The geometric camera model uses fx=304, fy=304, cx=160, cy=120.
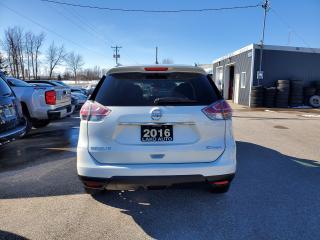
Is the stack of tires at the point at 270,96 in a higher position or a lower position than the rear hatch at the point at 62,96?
lower

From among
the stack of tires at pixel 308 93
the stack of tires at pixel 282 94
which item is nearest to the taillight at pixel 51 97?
the stack of tires at pixel 282 94

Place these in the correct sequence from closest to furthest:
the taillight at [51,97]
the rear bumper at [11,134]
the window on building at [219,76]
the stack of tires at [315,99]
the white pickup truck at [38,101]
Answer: the rear bumper at [11,134] → the white pickup truck at [38,101] → the taillight at [51,97] → the stack of tires at [315,99] → the window on building at [219,76]

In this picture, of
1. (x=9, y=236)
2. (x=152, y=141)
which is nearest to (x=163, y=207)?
(x=152, y=141)

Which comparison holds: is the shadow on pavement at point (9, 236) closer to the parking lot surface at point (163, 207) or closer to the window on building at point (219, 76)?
the parking lot surface at point (163, 207)

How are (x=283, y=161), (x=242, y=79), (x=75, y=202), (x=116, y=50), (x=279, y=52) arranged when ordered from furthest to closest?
(x=116, y=50)
(x=242, y=79)
(x=279, y=52)
(x=283, y=161)
(x=75, y=202)

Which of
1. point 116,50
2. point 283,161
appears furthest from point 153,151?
point 116,50

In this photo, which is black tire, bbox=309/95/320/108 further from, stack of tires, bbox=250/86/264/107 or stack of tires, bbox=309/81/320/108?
stack of tires, bbox=250/86/264/107

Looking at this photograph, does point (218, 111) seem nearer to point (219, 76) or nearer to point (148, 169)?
point (148, 169)

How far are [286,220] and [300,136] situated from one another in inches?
244

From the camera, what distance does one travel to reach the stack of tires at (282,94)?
65.0 feet

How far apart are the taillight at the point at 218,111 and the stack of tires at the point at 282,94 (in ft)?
59.0

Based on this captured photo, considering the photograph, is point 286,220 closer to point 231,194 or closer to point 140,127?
point 231,194

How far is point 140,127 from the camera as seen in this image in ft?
10.5

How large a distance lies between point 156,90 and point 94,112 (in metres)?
0.79
